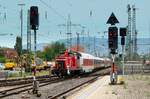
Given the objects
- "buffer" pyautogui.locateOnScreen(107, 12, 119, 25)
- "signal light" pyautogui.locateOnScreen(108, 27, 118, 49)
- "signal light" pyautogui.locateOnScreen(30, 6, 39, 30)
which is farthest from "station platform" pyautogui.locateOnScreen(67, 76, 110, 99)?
"buffer" pyautogui.locateOnScreen(107, 12, 119, 25)

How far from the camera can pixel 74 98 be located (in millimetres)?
27344

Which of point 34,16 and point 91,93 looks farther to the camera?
point 91,93

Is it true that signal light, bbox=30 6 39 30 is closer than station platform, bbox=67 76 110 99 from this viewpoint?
Yes

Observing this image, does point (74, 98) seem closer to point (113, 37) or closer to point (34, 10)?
point (34, 10)

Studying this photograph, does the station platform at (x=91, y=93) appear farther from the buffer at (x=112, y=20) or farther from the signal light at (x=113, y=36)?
the buffer at (x=112, y=20)

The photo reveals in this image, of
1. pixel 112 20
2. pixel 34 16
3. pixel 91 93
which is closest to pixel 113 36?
pixel 112 20

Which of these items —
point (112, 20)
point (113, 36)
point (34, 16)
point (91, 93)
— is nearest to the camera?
point (34, 16)

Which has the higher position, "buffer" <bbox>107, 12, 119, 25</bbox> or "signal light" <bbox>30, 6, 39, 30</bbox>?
"buffer" <bbox>107, 12, 119, 25</bbox>

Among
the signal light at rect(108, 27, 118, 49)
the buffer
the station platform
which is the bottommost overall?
the station platform

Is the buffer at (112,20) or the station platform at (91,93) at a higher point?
the buffer at (112,20)

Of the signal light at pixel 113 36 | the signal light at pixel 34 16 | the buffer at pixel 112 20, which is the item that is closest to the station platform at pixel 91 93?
the signal light at pixel 113 36

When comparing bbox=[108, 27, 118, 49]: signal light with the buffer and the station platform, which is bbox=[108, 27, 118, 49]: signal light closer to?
the buffer

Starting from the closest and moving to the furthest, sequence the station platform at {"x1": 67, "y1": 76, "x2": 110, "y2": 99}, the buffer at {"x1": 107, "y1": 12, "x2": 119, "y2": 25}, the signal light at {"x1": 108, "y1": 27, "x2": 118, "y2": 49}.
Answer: the station platform at {"x1": 67, "y1": 76, "x2": 110, "y2": 99}
the buffer at {"x1": 107, "y1": 12, "x2": 119, "y2": 25}
the signal light at {"x1": 108, "y1": 27, "x2": 118, "y2": 49}

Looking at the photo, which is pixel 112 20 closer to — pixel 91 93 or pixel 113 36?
A: pixel 113 36
